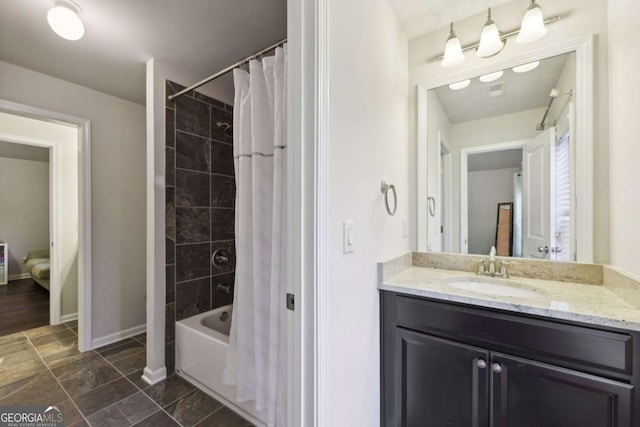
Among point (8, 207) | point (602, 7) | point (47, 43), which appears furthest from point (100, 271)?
point (8, 207)

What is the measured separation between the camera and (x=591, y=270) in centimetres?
128

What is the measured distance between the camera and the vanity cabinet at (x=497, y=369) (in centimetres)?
91

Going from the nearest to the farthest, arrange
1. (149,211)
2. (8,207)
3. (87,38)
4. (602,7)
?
(602,7), (87,38), (149,211), (8,207)

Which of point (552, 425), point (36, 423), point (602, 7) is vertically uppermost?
point (602, 7)

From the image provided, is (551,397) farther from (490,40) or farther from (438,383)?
(490,40)

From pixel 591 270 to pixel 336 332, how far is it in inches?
51.6

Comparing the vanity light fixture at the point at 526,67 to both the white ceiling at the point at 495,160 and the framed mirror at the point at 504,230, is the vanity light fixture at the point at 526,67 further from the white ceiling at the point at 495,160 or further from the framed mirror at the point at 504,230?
the framed mirror at the point at 504,230

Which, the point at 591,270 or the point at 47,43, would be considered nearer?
the point at 591,270

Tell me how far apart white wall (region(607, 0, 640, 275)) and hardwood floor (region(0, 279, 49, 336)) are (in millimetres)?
4754

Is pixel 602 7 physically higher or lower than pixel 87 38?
lower

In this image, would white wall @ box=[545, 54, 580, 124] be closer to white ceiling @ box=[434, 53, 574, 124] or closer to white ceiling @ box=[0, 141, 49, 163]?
white ceiling @ box=[434, 53, 574, 124]

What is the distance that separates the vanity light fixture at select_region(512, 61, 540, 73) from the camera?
4.77 ft

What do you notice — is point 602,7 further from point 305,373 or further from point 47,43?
point 47,43
